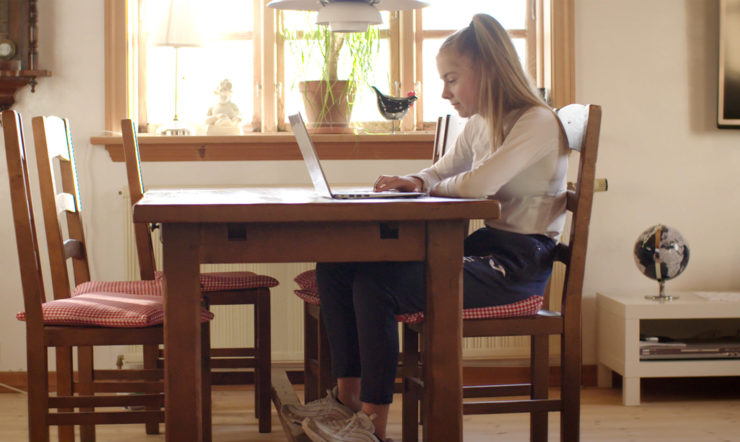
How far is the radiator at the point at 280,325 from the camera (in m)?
3.21

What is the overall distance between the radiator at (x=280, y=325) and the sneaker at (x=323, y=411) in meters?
1.25

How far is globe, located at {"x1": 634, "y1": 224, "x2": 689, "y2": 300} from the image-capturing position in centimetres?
305

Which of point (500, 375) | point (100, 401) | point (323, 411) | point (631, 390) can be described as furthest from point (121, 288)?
point (631, 390)

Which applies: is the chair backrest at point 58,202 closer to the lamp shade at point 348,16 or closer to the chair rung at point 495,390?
the lamp shade at point 348,16

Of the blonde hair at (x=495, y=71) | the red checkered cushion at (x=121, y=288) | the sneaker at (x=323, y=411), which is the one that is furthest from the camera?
the red checkered cushion at (x=121, y=288)

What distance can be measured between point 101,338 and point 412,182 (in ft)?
2.64

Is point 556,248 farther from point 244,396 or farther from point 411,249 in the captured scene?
point 244,396

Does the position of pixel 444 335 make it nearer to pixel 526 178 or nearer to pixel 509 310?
pixel 509 310

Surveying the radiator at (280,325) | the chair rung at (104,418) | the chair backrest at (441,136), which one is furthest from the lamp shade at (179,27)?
the chair rung at (104,418)

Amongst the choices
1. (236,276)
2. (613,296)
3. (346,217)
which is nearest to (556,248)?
(346,217)

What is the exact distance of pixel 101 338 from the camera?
6.27ft

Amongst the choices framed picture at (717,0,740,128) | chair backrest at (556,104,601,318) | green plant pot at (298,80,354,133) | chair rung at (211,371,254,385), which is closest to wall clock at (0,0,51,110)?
green plant pot at (298,80,354,133)

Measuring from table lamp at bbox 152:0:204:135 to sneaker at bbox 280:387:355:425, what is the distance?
1.69 metres

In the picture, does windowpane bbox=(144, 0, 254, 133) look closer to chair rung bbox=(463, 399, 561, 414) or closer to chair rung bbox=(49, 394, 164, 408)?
chair rung bbox=(49, 394, 164, 408)
